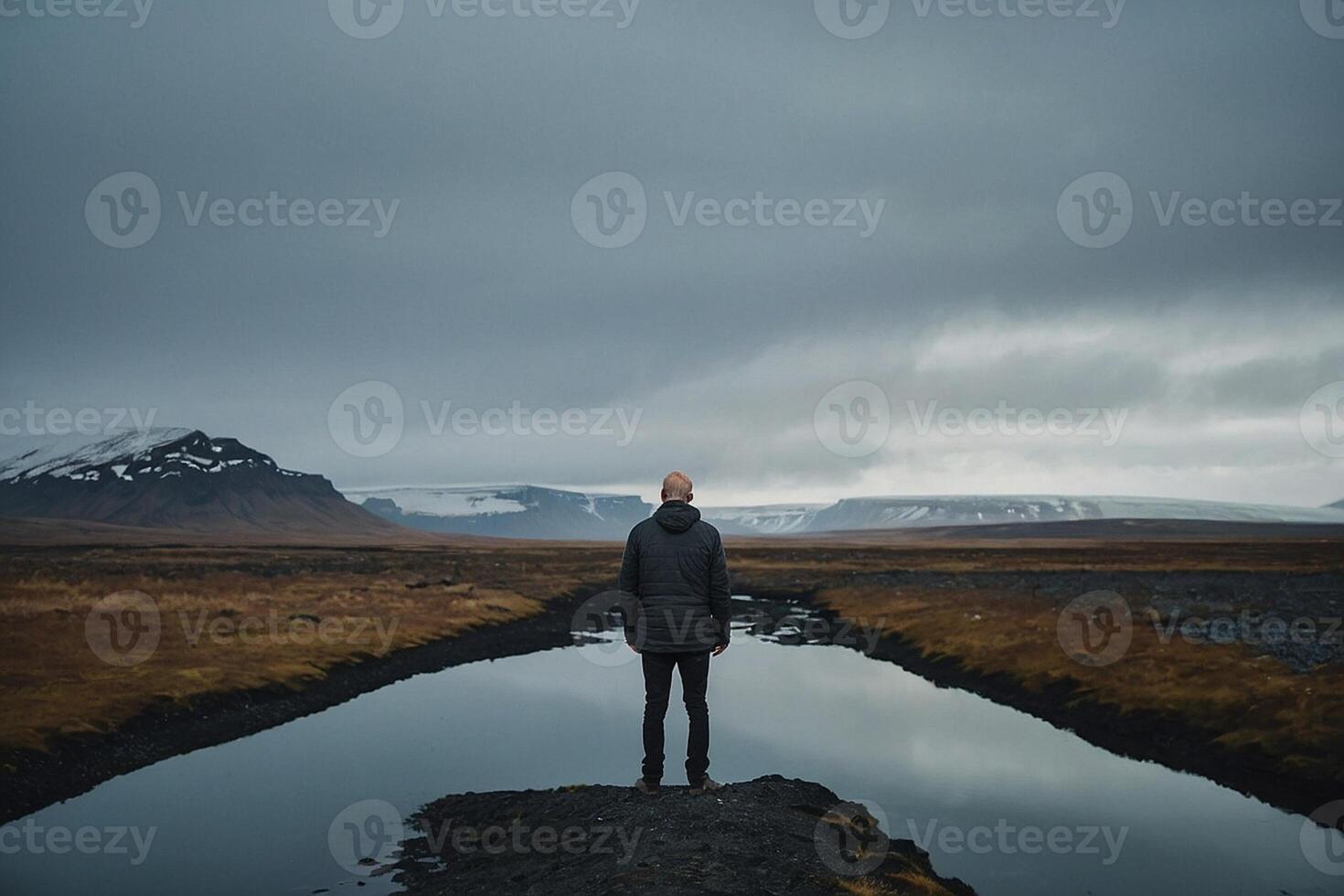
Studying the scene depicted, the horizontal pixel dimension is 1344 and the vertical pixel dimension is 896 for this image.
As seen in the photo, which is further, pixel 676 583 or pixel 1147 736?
pixel 1147 736

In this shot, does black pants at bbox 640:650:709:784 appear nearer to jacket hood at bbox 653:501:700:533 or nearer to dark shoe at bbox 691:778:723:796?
dark shoe at bbox 691:778:723:796

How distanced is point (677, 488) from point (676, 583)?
130cm

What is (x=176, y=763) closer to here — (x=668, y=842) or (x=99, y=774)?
(x=99, y=774)

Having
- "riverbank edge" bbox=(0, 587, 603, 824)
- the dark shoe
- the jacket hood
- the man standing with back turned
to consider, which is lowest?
"riverbank edge" bbox=(0, 587, 603, 824)

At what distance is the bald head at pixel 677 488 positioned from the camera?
39.9 ft

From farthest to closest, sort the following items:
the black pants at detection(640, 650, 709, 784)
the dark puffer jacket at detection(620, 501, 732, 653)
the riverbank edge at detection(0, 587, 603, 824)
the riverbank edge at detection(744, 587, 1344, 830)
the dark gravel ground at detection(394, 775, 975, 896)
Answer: the riverbank edge at detection(0, 587, 603, 824) → the riverbank edge at detection(744, 587, 1344, 830) → the black pants at detection(640, 650, 709, 784) → the dark puffer jacket at detection(620, 501, 732, 653) → the dark gravel ground at detection(394, 775, 975, 896)

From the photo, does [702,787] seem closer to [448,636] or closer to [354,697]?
[354,697]

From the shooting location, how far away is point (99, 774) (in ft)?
66.6

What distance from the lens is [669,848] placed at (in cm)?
1199

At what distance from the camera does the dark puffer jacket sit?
39.7ft

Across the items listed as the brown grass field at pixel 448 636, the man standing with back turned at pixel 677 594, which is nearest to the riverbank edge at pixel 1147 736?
the brown grass field at pixel 448 636

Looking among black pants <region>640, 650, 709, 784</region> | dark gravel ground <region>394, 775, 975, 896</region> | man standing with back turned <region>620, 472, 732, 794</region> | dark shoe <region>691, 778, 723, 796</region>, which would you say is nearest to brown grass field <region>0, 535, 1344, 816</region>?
dark gravel ground <region>394, 775, 975, 896</region>

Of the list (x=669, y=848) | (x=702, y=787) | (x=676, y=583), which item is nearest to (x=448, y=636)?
(x=702, y=787)

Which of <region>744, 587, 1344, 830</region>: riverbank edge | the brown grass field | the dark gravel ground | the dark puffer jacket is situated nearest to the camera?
the dark gravel ground
